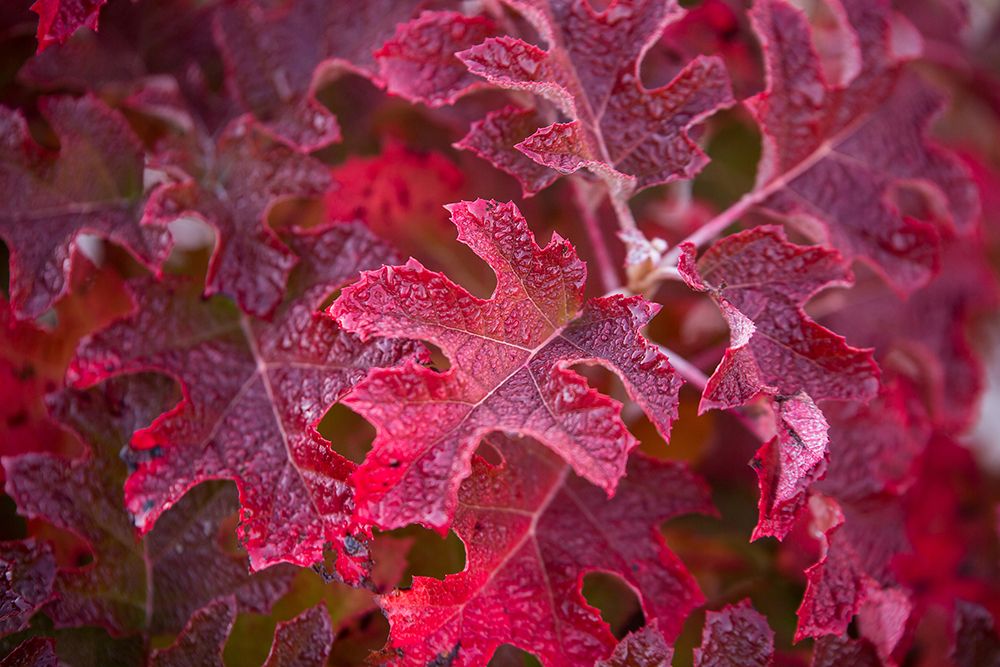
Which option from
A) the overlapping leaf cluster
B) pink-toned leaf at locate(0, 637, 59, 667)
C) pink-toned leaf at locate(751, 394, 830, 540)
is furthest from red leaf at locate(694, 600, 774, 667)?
pink-toned leaf at locate(0, 637, 59, 667)

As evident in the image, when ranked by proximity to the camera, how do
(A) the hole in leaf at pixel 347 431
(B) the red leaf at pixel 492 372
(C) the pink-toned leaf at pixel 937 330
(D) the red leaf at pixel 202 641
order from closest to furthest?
1. (B) the red leaf at pixel 492 372
2. (D) the red leaf at pixel 202 641
3. (A) the hole in leaf at pixel 347 431
4. (C) the pink-toned leaf at pixel 937 330

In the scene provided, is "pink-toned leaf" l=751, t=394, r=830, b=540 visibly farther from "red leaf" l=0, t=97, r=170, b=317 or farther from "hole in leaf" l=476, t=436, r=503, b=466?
"red leaf" l=0, t=97, r=170, b=317

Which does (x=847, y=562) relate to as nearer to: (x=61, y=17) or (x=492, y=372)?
(x=492, y=372)

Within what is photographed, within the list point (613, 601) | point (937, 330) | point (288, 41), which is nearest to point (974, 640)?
point (613, 601)

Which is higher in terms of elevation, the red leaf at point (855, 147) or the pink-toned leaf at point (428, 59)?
the pink-toned leaf at point (428, 59)

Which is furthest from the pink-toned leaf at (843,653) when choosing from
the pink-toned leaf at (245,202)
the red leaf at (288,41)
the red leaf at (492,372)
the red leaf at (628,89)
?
the red leaf at (288,41)

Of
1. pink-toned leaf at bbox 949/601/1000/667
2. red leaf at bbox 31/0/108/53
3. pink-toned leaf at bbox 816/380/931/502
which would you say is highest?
red leaf at bbox 31/0/108/53

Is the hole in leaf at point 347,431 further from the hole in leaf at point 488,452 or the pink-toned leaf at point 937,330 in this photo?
the pink-toned leaf at point 937,330
